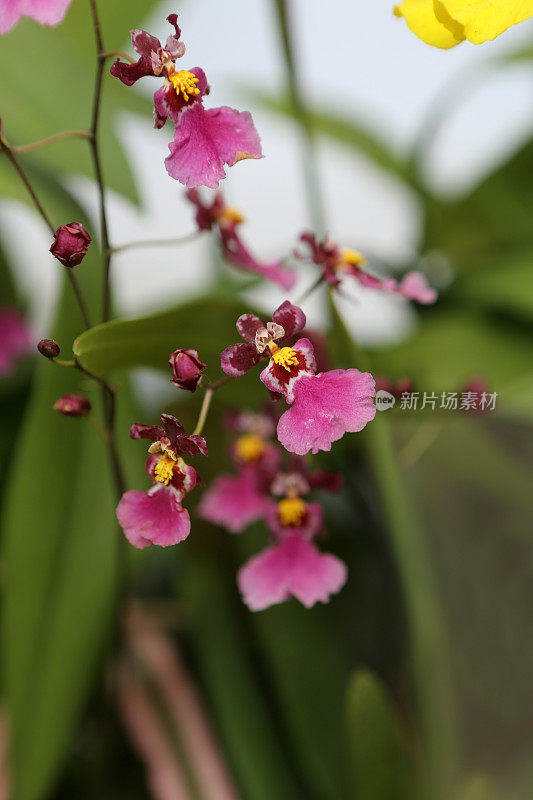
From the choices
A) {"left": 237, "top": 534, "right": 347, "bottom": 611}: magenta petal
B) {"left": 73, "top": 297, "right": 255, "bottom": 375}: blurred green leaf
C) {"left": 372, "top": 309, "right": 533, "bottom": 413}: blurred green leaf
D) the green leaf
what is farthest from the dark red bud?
{"left": 372, "top": 309, "right": 533, "bottom": 413}: blurred green leaf

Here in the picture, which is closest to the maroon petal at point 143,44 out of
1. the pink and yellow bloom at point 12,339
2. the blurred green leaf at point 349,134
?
the pink and yellow bloom at point 12,339

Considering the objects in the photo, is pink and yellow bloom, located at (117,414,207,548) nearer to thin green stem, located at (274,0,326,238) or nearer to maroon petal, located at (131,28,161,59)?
maroon petal, located at (131,28,161,59)

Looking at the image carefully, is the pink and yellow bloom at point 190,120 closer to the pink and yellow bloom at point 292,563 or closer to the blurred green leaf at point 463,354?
the pink and yellow bloom at point 292,563

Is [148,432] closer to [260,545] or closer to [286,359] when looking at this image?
[286,359]

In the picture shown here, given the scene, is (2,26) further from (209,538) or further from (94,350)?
(209,538)

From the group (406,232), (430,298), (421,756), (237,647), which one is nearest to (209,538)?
(237,647)
